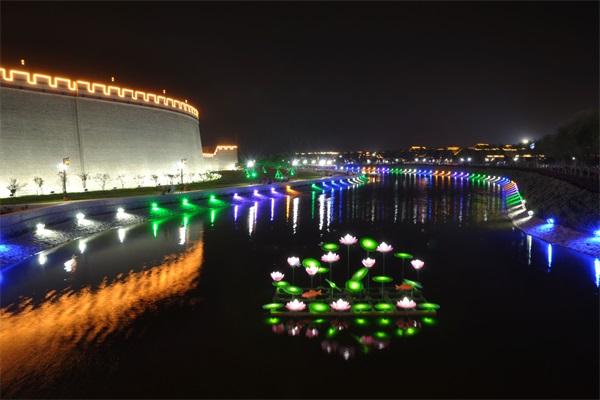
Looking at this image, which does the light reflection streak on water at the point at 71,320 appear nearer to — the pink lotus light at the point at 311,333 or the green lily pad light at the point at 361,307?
the pink lotus light at the point at 311,333

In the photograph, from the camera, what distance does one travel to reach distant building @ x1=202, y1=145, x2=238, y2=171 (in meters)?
76.3

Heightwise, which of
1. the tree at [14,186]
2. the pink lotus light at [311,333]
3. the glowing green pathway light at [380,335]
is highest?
the tree at [14,186]

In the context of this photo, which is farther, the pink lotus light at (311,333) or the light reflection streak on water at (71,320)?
the pink lotus light at (311,333)

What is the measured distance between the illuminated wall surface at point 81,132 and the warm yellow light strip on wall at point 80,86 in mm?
57

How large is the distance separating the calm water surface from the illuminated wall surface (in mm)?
13372

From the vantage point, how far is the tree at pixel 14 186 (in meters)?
27.4

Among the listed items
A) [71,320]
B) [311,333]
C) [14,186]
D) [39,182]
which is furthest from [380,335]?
[39,182]

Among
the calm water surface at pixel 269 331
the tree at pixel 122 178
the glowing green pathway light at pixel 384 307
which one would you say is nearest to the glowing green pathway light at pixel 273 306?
the calm water surface at pixel 269 331

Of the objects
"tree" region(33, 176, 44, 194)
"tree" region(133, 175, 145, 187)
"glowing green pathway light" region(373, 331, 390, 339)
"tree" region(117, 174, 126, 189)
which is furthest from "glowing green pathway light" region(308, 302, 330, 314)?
"tree" region(133, 175, 145, 187)

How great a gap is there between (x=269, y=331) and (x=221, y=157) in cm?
7031

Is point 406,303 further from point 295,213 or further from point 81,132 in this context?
point 81,132

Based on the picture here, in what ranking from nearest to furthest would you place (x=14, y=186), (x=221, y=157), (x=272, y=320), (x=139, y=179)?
1. (x=272, y=320)
2. (x=14, y=186)
3. (x=139, y=179)
4. (x=221, y=157)

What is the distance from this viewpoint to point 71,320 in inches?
425

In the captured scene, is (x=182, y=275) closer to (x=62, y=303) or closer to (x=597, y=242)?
(x=62, y=303)
